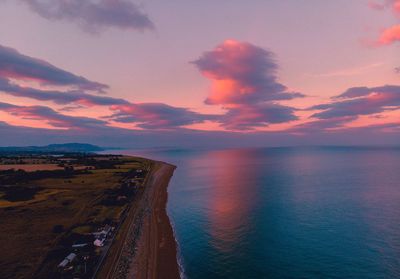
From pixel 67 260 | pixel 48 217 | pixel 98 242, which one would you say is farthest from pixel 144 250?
pixel 48 217

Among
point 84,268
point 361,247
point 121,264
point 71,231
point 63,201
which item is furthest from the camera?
point 63,201

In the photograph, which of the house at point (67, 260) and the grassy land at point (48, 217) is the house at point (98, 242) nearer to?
the grassy land at point (48, 217)

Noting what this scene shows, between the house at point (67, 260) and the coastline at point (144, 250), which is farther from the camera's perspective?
the coastline at point (144, 250)

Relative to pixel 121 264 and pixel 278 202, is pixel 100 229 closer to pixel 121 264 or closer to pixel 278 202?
pixel 121 264

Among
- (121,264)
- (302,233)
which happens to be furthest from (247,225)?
(121,264)

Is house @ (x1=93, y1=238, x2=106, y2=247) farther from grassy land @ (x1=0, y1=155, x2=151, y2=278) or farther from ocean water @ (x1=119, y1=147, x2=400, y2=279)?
ocean water @ (x1=119, y1=147, x2=400, y2=279)

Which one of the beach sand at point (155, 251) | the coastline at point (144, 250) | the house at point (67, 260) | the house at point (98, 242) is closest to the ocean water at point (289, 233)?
the beach sand at point (155, 251)

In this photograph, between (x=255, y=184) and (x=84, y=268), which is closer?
(x=84, y=268)

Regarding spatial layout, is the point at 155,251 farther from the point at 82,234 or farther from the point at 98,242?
the point at 82,234
